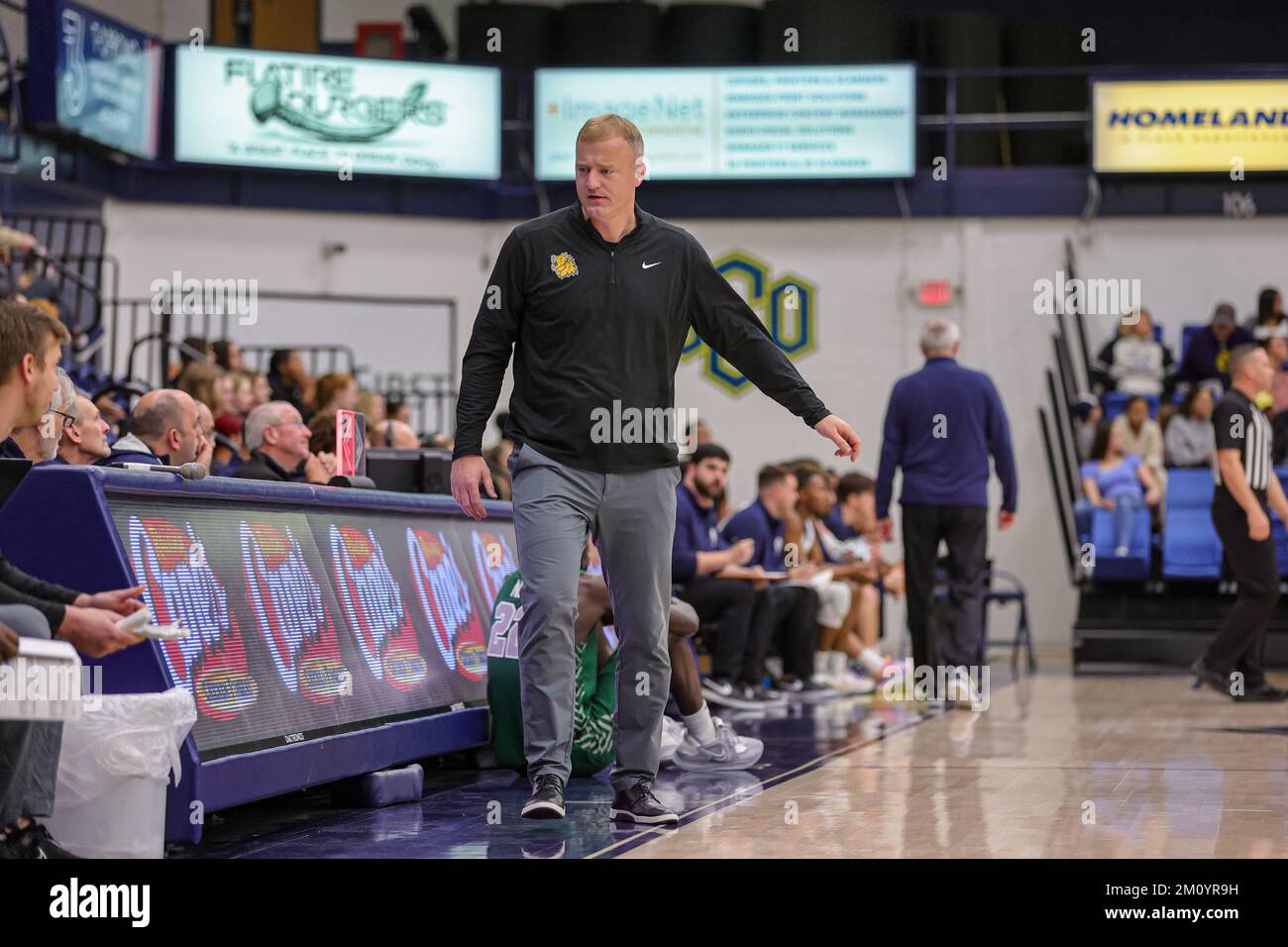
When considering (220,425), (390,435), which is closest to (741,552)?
(390,435)

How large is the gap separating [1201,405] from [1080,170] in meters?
3.23

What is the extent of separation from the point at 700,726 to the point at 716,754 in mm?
137

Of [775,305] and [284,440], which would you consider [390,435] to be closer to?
[284,440]

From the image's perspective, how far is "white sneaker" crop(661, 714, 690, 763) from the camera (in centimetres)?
634

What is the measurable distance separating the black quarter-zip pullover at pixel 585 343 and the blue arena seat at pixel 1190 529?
28.9ft

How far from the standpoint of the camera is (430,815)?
512 centimetres

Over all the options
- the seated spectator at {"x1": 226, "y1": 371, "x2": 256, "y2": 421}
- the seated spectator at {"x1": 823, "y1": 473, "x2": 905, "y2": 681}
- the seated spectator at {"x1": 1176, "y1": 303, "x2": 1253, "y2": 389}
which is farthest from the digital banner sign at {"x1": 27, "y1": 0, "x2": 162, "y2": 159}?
the seated spectator at {"x1": 1176, "y1": 303, "x2": 1253, "y2": 389}

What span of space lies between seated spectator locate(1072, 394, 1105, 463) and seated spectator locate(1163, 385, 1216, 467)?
30.0 inches

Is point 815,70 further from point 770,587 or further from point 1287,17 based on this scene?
point 770,587

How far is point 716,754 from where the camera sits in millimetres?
6250

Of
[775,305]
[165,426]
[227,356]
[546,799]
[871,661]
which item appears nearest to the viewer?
[546,799]

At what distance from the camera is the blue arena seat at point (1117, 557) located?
508 inches

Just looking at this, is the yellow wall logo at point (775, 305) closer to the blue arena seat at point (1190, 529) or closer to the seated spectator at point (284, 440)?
the blue arena seat at point (1190, 529)

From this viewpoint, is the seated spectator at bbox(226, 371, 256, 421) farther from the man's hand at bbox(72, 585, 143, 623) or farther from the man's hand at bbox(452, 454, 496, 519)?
the man's hand at bbox(72, 585, 143, 623)
